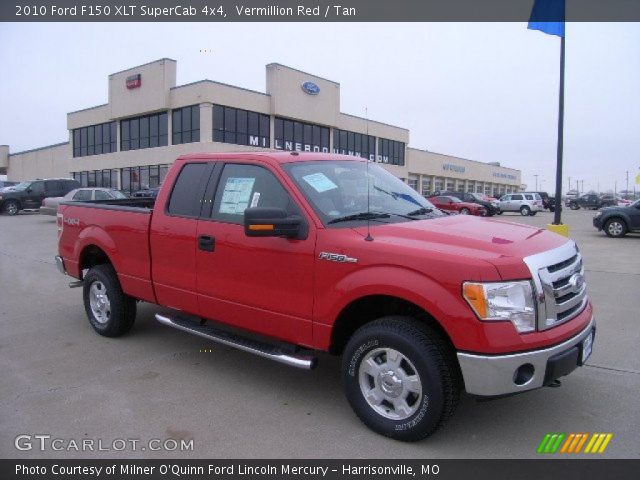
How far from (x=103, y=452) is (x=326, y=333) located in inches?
65.3

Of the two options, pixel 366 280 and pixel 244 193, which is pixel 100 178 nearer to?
pixel 244 193

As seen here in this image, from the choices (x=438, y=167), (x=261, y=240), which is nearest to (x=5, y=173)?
(x=438, y=167)

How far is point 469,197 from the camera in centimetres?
3772

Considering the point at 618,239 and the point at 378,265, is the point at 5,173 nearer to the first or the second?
the point at 618,239

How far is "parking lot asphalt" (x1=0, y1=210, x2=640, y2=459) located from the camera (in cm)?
347

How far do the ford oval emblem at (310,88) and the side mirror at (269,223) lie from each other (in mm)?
40027

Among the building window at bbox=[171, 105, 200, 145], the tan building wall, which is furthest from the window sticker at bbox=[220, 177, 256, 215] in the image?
the tan building wall

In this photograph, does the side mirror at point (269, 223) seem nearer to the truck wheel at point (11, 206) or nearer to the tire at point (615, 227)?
the tire at point (615, 227)

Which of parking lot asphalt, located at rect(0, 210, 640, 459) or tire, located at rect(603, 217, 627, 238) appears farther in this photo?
tire, located at rect(603, 217, 627, 238)

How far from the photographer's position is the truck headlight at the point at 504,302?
124 inches

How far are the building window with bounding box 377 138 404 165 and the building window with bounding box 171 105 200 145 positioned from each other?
68.4ft

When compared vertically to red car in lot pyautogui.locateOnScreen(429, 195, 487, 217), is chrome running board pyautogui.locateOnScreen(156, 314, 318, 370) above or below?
below

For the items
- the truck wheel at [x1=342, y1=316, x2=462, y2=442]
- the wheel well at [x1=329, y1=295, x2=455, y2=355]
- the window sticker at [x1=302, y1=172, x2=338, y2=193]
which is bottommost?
the truck wheel at [x1=342, y1=316, x2=462, y2=442]
